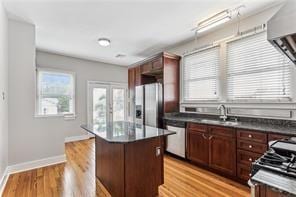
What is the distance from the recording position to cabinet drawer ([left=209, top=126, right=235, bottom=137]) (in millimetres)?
2752

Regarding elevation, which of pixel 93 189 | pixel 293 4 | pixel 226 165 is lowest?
pixel 93 189

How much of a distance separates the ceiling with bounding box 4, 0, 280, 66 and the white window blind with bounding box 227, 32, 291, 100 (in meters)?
0.57

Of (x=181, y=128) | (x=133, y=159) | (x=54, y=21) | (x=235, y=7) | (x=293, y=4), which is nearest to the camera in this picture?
(x=293, y=4)

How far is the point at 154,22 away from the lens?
10.7 ft

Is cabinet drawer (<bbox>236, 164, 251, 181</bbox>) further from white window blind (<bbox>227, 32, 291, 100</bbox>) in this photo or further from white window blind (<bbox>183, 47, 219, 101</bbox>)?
white window blind (<bbox>183, 47, 219, 101</bbox>)

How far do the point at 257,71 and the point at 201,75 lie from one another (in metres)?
1.23

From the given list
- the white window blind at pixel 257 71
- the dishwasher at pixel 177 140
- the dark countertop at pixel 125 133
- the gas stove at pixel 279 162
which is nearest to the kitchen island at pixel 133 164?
the dark countertop at pixel 125 133

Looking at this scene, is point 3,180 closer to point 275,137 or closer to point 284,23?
point 284,23

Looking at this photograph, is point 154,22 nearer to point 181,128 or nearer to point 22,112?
point 181,128

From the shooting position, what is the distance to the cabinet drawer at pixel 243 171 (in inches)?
99.1

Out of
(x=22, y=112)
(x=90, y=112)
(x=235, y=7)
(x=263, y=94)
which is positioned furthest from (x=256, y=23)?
(x=90, y=112)

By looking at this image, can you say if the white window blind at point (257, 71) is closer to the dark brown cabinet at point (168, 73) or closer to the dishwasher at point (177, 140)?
the dishwasher at point (177, 140)

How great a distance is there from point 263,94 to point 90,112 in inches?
202

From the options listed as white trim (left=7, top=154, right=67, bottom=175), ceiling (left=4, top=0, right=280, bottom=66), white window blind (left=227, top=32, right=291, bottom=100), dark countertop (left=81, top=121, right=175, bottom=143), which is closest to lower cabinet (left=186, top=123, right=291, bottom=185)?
white window blind (left=227, top=32, right=291, bottom=100)
